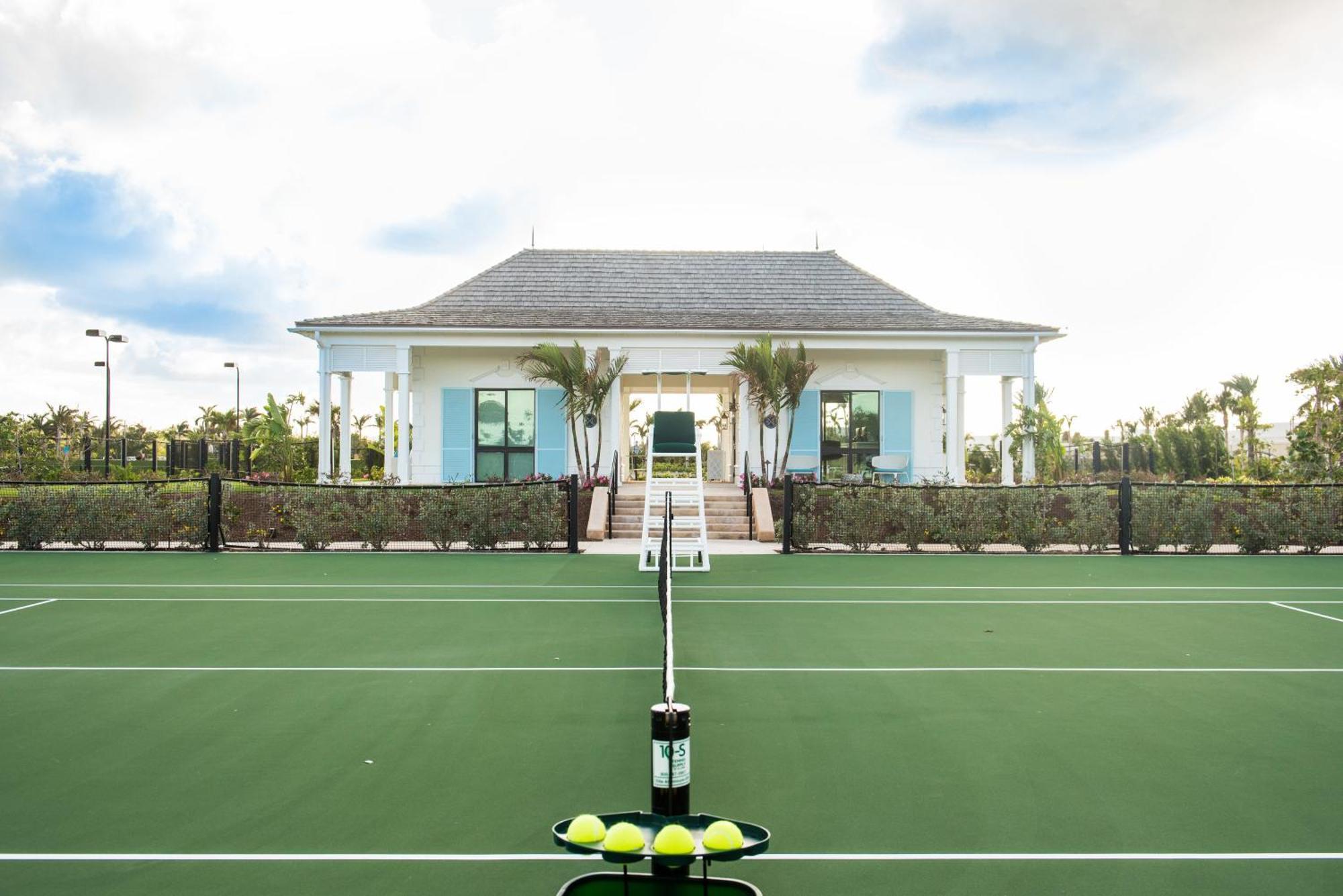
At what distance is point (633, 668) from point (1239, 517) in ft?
46.2

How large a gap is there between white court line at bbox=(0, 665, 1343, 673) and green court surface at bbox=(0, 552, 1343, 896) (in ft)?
0.15

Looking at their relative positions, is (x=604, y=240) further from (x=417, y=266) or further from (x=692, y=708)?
(x=692, y=708)

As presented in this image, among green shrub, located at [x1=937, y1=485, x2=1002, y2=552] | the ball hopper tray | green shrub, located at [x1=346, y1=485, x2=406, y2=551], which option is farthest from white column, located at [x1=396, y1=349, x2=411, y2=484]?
the ball hopper tray

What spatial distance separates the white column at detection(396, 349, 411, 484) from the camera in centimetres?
2236

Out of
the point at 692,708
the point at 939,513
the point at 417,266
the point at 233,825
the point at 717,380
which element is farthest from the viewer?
the point at 417,266

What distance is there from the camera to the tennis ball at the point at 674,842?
2.65 metres

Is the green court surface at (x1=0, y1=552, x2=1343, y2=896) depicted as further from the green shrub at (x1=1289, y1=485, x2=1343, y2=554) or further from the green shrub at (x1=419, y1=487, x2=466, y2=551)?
the green shrub at (x1=1289, y1=485, x2=1343, y2=554)

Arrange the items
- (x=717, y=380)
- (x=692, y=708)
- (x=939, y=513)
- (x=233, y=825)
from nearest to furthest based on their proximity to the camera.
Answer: (x=233, y=825)
(x=692, y=708)
(x=939, y=513)
(x=717, y=380)

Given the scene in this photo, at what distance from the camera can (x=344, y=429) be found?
2233 cm

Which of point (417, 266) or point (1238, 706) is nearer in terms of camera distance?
point (1238, 706)

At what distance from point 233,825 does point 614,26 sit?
16.2m

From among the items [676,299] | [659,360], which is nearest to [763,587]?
[659,360]

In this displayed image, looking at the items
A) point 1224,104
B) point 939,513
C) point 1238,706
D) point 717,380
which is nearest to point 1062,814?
point 1238,706

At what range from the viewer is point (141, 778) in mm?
4742
